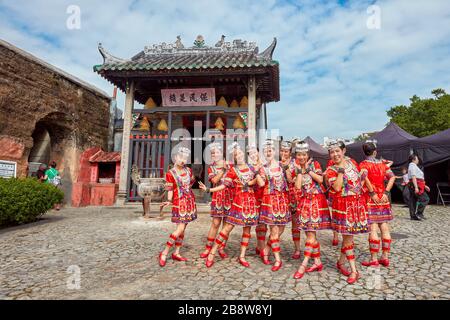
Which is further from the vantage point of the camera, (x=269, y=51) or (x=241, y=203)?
(x=269, y=51)

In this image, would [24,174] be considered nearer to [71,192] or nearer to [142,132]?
[71,192]

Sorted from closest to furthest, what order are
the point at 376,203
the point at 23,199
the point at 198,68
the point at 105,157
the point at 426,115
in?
the point at 376,203 → the point at 23,199 → the point at 198,68 → the point at 105,157 → the point at 426,115

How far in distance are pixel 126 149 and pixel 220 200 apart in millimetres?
6554

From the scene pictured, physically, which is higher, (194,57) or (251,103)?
(194,57)

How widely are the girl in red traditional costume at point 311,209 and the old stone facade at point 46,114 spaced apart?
10.2 metres

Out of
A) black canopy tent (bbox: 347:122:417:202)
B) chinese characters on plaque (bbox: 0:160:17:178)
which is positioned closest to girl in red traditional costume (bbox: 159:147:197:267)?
chinese characters on plaque (bbox: 0:160:17:178)

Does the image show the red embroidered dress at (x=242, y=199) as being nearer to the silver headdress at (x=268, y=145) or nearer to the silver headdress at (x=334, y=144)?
the silver headdress at (x=268, y=145)

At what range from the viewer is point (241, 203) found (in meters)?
3.87

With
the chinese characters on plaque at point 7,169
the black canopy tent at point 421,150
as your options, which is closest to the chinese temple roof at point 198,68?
the chinese characters on plaque at point 7,169

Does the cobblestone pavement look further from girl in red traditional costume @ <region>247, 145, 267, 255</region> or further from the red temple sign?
the red temple sign

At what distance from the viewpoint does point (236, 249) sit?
4.70 metres

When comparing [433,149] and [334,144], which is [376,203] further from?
[433,149]

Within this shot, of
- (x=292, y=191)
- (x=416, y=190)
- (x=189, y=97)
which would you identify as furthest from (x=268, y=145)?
(x=189, y=97)

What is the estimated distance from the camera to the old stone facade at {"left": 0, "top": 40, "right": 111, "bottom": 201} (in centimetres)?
918
